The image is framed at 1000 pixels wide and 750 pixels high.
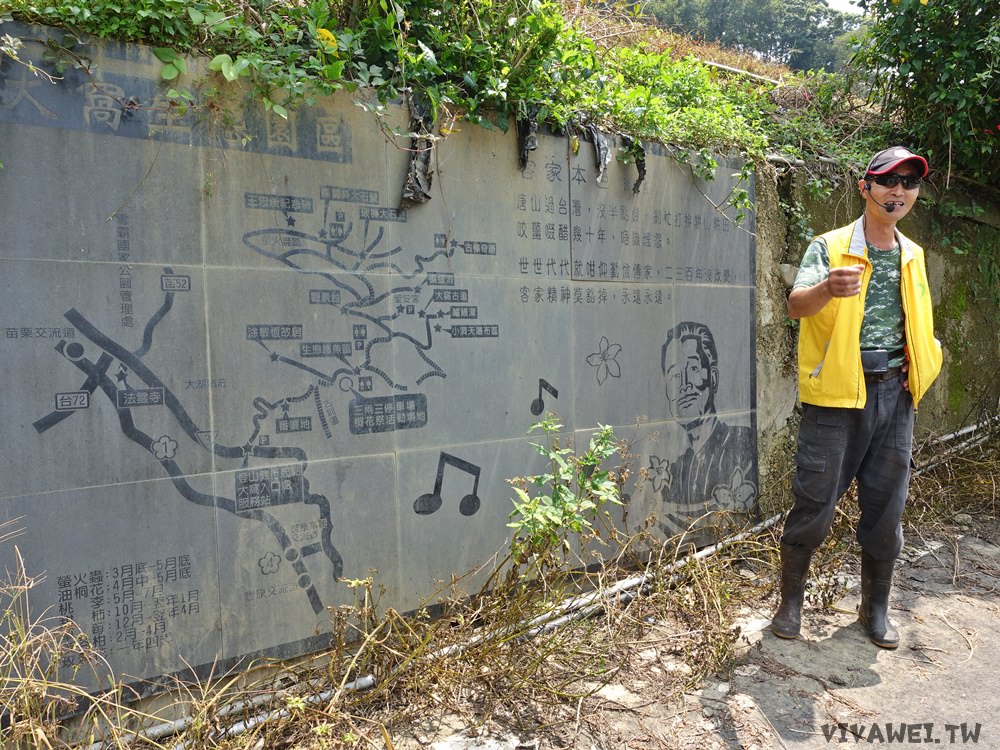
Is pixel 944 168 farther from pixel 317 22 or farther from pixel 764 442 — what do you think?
pixel 317 22

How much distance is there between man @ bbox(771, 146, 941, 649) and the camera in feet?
9.95

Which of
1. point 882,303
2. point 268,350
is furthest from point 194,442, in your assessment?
point 882,303

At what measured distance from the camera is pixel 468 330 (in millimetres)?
3176

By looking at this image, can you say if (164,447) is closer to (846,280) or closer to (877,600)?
(846,280)

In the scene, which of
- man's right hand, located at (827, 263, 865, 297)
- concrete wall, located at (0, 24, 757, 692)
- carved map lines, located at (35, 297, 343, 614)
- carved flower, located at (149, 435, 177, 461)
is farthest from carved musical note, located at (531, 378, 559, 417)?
carved flower, located at (149, 435, 177, 461)

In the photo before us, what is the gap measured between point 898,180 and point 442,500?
227cm

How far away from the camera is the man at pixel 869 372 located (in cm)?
303

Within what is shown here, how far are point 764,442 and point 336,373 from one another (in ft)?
9.21

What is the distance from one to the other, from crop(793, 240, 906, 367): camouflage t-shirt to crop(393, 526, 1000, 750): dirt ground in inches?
49.0

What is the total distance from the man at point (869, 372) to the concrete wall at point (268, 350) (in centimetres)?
89

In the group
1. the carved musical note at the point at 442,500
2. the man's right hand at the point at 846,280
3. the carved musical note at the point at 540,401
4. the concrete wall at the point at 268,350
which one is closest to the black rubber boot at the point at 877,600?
the concrete wall at the point at 268,350

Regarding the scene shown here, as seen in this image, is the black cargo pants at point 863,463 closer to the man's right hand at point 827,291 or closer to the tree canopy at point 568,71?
the man's right hand at point 827,291

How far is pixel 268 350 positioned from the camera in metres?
2.68

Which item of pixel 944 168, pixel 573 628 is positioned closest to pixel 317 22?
pixel 573 628
